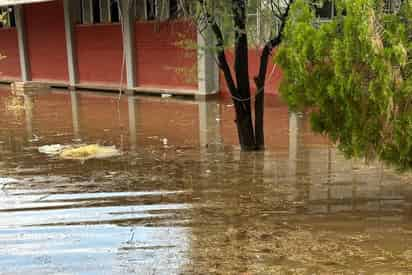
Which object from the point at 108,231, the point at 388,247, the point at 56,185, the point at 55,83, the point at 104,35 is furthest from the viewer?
the point at 55,83

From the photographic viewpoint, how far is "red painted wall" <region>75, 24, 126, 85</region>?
851 inches

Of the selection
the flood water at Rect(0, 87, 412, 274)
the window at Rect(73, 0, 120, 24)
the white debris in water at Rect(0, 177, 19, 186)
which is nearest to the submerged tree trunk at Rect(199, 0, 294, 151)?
the flood water at Rect(0, 87, 412, 274)

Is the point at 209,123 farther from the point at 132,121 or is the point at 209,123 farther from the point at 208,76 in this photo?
the point at 208,76

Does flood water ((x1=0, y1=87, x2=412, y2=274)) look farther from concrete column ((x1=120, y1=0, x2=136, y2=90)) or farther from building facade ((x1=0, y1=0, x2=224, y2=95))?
concrete column ((x1=120, y1=0, x2=136, y2=90))

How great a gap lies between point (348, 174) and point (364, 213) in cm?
175

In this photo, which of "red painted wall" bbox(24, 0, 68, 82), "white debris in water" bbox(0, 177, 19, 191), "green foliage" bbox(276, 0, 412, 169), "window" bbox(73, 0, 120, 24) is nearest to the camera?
"green foliage" bbox(276, 0, 412, 169)

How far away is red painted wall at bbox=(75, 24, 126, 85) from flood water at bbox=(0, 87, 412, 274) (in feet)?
35.9

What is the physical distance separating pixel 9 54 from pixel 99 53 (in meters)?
7.94

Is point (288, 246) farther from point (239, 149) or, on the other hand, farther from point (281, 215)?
point (239, 149)

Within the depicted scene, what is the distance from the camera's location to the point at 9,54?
91.2 ft

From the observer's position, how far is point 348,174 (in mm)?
7461

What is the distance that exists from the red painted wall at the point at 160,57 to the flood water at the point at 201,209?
811 centimetres

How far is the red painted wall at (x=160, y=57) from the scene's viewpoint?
18.9 metres

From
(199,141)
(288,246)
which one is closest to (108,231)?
(288,246)
